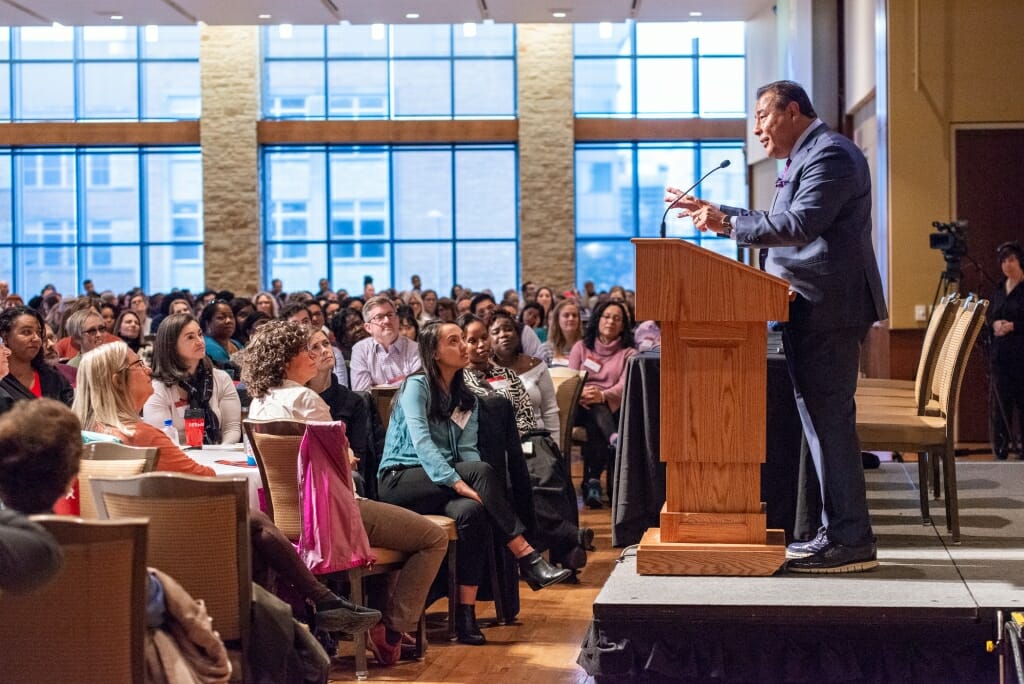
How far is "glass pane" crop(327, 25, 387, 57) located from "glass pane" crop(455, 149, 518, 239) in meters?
2.33

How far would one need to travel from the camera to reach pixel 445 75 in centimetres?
2214

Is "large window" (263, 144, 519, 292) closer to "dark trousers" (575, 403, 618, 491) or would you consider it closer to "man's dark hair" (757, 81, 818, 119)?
"dark trousers" (575, 403, 618, 491)

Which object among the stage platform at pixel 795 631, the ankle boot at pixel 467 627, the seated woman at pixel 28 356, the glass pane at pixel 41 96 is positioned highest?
the glass pane at pixel 41 96

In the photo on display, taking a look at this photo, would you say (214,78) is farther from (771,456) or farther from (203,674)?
(203,674)

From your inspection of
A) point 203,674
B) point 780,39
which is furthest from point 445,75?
point 203,674

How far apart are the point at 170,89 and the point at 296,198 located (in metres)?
2.78

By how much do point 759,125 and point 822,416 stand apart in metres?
0.91

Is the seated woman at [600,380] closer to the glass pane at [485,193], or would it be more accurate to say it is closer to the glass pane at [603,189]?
the glass pane at [603,189]

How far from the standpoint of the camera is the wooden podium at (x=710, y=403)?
3656 millimetres

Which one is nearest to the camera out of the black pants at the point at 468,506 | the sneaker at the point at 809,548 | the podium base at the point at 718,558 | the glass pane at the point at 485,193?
the podium base at the point at 718,558

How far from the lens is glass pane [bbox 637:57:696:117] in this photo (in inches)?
868

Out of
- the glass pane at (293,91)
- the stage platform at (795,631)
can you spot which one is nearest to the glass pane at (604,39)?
the glass pane at (293,91)

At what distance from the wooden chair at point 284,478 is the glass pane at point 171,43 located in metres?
19.0

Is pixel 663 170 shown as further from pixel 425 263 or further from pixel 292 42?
pixel 292 42
